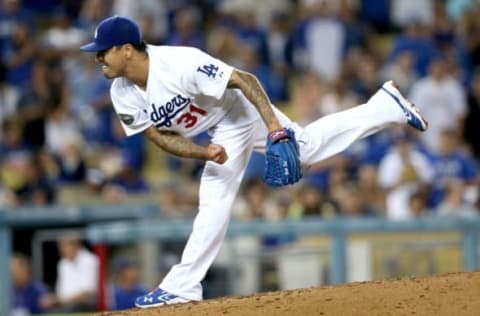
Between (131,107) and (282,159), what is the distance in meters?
0.92

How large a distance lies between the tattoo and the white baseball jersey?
0.05 metres

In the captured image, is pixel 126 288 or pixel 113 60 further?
pixel 126 288

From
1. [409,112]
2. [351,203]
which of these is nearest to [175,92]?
[409,112]

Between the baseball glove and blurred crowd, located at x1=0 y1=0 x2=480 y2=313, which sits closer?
the baseball glove

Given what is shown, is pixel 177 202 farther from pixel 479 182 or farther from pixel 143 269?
pixel 479 182

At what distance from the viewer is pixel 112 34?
7.61m

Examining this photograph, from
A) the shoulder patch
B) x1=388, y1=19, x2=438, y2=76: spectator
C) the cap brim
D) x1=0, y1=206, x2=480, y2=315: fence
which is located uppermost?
x1=388, y1=19, x2=438, y2=76: spectator

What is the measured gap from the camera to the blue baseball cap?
7605 mm

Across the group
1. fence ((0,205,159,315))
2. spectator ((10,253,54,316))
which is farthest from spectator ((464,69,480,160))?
spectator ((10,253,54,316))

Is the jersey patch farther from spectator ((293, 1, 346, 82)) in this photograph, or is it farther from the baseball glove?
spectator ((293, 1, 346, 82))

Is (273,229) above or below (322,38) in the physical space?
below

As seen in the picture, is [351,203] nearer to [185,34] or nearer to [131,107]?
[185,34]

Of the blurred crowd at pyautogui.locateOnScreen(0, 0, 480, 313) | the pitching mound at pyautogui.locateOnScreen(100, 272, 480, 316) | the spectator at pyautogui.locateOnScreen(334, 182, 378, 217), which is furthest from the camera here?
the blurred crowd at pyautogui.locateOnScreen(0, 0, 480, 313)

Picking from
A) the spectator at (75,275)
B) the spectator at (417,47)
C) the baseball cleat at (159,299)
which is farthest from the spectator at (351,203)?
the baseball cleat at (159,299)
